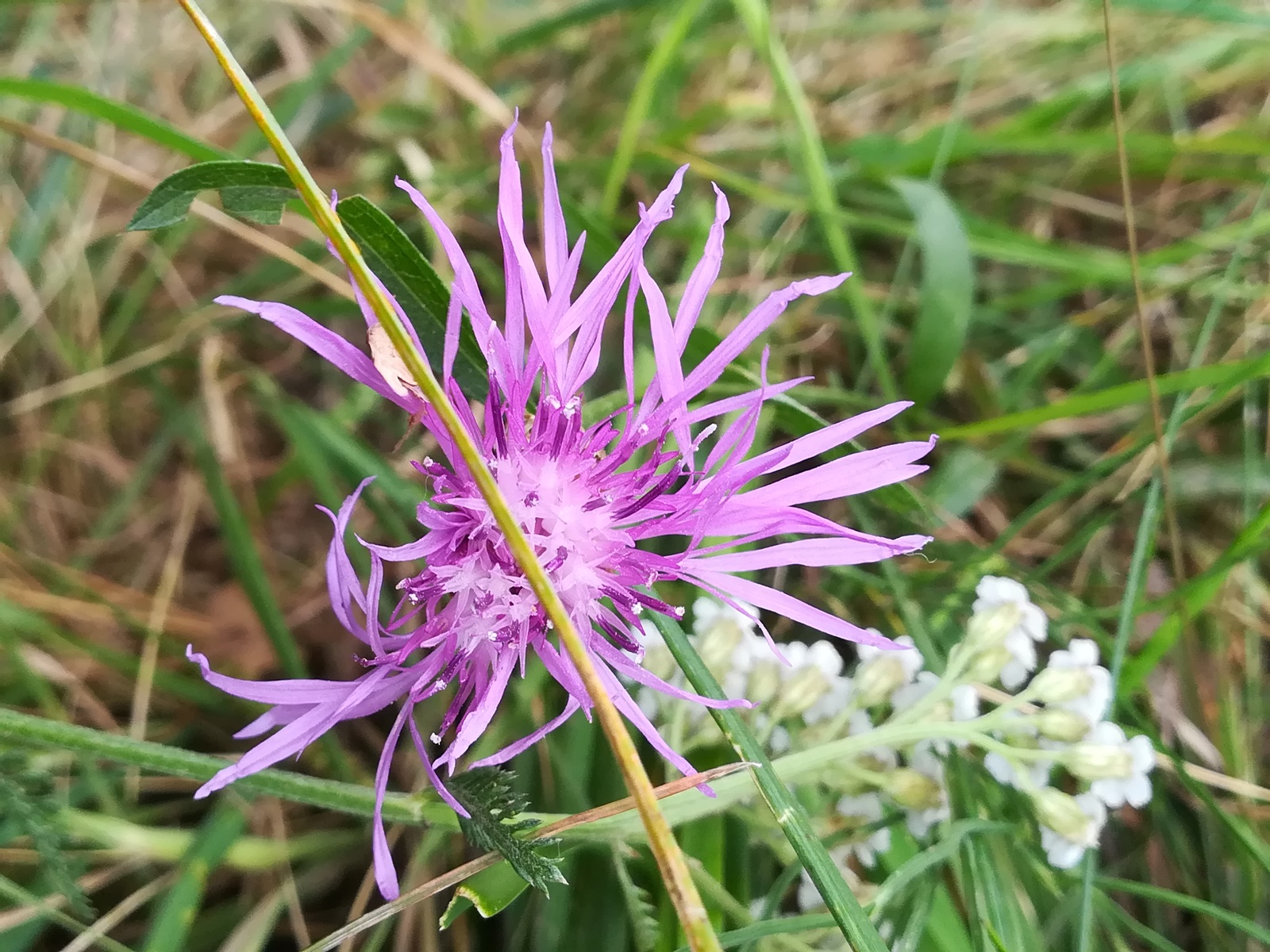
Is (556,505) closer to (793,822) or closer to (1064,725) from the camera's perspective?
(793,822)

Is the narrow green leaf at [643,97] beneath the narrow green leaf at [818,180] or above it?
above

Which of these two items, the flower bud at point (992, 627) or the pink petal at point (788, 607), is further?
the flower bud at point (992, 627)

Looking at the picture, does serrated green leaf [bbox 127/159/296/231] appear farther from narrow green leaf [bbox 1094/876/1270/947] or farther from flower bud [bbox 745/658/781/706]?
narrow green leaf [bbox 1094/876/1270/947]

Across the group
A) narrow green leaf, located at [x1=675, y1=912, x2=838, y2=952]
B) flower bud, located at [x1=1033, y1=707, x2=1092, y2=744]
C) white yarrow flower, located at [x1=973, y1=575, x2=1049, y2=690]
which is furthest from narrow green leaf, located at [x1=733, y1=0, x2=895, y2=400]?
narrow green leaf, located at [x1=675, y1=912, x2=838, y2=952]

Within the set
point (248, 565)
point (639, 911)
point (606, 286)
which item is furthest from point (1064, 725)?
point (248, 565)

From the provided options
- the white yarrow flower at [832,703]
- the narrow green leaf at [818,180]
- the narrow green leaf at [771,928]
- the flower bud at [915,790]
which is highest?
the narrow green leaf at [818,180]

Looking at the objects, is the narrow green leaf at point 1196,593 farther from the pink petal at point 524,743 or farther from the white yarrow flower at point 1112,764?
the pink petal at point 524,743

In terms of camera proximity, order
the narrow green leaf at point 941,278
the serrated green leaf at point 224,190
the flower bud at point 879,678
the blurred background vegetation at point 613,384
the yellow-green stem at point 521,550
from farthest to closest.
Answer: the narrow green leaf at point 941,278, the blurred background vegetation at point 613,384, the flower bud at point 879,678, the serrated green leaf at point 224,190, the yellow-green stem at point 521,550

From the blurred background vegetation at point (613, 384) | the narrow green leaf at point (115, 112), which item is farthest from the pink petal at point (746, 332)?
the narrow green leaf at point (115, 112)
